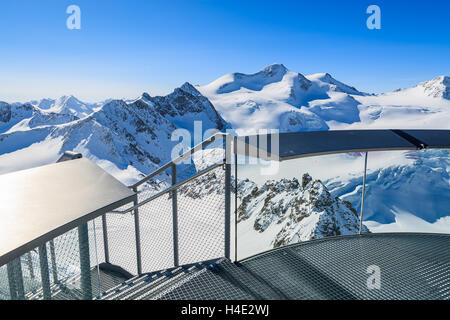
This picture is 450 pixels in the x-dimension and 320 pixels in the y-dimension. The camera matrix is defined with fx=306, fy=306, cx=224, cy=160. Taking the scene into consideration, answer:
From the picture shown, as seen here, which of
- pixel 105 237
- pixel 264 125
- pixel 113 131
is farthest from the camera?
pixel 264 125

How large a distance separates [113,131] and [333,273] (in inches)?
3786

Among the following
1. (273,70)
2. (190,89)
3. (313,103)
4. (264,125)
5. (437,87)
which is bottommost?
(264,125)

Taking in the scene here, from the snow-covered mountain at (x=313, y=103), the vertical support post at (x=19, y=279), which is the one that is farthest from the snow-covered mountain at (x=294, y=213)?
the snow-covered mountain at (x=313, y=103)

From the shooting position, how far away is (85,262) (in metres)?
1.63

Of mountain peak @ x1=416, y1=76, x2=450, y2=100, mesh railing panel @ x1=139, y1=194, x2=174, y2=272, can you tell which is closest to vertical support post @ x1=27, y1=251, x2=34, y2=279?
mesh railing panel @ x1=139, y1=194, x2=174, y2=272

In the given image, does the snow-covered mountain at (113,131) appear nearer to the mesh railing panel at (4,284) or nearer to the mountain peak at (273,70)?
the mountain peak at (273,70)

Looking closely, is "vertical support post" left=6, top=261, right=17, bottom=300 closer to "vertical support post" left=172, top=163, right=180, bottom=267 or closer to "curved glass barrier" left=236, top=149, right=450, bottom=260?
"vertical support post" left=172, top=163, right=180, bottom=267

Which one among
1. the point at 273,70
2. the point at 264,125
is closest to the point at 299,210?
the point at 264,125

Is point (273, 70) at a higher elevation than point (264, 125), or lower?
higher

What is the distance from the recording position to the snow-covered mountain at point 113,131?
219 ft

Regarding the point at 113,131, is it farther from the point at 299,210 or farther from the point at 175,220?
the point at 175,220

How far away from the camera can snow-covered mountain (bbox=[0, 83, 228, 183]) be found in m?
66.8

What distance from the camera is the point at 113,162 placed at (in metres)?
63.2
